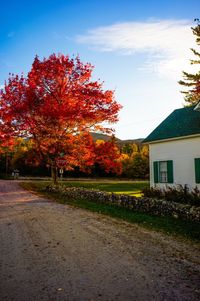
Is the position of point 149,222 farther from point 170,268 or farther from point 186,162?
point 186,162

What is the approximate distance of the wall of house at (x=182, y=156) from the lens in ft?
46.5

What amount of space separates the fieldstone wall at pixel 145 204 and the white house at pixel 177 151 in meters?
3.98

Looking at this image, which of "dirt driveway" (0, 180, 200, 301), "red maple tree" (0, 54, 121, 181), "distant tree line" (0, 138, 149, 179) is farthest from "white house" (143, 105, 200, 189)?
"distant tree line" (0, 138, 149, 179)

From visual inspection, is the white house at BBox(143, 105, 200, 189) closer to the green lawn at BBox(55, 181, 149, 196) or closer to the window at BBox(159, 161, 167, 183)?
the window at BBox(159, 161, 167, 183)

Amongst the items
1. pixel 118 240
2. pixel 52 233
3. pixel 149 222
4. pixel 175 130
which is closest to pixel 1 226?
pixel 52 233

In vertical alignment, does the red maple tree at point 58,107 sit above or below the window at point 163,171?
above

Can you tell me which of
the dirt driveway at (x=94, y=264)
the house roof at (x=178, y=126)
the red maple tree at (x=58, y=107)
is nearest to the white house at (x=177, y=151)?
the house roof at (x=178, y=126)

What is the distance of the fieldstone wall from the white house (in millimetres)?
3979

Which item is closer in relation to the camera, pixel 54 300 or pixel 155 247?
pixel 54 300

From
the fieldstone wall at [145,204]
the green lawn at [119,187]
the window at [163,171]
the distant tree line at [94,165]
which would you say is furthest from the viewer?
the distant tree line at [94,165]

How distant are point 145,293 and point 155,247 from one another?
97.3 inches

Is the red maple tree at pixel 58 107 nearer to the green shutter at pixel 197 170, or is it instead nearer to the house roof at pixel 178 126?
the house roof at pixel 178 126

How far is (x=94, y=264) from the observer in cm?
522

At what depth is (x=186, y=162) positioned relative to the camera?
1456 cm
